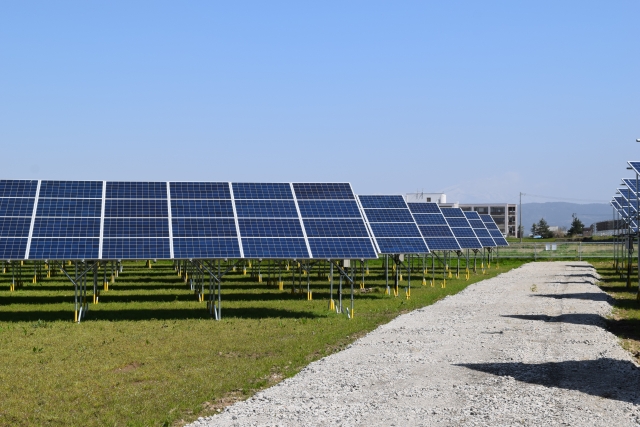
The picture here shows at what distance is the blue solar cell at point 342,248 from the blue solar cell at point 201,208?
3.79 m

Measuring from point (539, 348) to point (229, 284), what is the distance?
27411mm

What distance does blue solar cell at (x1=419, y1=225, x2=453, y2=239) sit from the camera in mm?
50531

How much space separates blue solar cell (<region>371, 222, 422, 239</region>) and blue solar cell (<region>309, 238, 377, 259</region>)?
1082 cm

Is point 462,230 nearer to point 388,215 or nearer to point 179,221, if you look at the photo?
point 388,215

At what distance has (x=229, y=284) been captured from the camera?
152 ft

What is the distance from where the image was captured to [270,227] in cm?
2947

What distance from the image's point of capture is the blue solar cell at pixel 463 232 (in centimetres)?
5809

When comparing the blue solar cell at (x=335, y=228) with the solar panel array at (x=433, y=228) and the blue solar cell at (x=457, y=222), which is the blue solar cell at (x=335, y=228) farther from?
the blue solar cell at (x=457, y=222)

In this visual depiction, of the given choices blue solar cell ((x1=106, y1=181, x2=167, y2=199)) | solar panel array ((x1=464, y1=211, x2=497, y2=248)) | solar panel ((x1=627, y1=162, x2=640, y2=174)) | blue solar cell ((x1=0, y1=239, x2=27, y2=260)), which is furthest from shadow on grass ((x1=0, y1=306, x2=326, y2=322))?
solar panel array ((x1=464, y1=211, x2=497, y2=248))

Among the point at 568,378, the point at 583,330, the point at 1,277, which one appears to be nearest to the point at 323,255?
the point at 583,330

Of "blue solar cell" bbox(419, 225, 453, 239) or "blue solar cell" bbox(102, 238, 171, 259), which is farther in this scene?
"blue solar cell" bbox(419, 225, 453, 239)

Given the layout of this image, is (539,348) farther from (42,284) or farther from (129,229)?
(42,284)

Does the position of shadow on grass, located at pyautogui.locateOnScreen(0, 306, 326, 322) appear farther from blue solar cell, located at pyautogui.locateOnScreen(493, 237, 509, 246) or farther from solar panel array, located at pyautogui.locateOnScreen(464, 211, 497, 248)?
blue solar cell, located at pyautogui.locateOnScreen(493, 237, 509, 246)

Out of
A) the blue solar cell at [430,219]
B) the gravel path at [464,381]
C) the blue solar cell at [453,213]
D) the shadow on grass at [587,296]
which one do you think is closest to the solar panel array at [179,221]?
the gravel path at [464,381]
